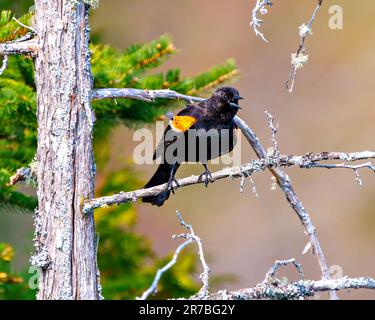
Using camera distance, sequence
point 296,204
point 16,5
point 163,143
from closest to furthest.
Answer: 1. point 296,204
2. point 163,143
3. point 16,5

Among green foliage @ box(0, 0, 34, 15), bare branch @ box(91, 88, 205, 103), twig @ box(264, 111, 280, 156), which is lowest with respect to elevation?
twig @ box(264, 111, 280, 156)

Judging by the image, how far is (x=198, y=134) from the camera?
4.64 m

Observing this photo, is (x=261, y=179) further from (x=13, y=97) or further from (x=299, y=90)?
(x=13, y=97)

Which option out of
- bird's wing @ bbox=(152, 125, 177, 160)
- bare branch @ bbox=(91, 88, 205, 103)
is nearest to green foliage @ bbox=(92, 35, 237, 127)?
bird's wing @ bbox=(152, 125, 177, 160)

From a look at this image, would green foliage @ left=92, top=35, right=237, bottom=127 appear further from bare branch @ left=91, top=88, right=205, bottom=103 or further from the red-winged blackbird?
bare branch @ left=91, top=88, right=205, bottom=103

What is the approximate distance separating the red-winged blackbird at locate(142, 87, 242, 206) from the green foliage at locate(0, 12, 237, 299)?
1.96ft

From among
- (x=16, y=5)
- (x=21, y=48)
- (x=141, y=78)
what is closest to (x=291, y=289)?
(x=21, y=48)

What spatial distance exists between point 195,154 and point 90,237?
1.32 metres

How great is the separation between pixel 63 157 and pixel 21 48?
0.61 metres

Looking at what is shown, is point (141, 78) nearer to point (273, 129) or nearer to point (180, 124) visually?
point (180, 124)

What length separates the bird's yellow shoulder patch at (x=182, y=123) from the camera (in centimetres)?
454

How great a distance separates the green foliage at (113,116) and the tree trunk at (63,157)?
34.1 inches

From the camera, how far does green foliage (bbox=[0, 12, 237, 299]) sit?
16.1ft

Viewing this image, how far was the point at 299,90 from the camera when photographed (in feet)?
33.3
